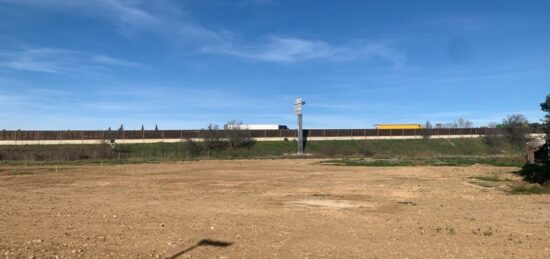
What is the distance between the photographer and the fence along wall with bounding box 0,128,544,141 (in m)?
86.0

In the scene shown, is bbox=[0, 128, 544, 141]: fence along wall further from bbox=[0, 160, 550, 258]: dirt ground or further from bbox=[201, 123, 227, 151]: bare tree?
bbox=[0, 160, 550, 258]: dirt ground

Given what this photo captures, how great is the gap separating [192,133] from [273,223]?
84553mm

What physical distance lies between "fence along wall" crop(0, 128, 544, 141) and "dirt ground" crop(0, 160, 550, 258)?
62.1 m

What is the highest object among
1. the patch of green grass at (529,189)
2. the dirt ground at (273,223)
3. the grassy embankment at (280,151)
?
the grassy embankment at (280,151)

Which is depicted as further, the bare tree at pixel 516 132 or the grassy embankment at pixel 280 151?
the bare tree at pixel 516 132

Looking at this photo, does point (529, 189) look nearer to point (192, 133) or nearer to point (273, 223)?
point (273, 223)

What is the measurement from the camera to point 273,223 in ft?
51.6

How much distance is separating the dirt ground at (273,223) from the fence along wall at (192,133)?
6207 centimetres

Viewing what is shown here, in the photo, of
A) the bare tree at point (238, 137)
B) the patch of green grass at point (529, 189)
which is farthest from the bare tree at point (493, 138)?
the patch of green grass at point (529, 189)

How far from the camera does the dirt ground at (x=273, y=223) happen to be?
11453 mm

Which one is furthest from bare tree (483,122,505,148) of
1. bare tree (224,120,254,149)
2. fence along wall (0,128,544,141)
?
bare tree (224,120,254,149)

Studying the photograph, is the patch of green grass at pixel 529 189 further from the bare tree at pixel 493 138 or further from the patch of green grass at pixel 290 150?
the bare tree at pixel 493 138

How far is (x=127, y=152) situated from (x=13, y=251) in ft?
245

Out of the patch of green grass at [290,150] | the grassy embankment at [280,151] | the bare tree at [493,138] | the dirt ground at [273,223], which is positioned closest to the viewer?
the dirt ground at [273,223]
